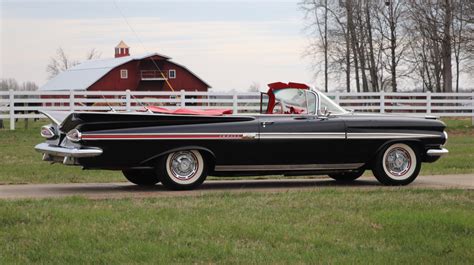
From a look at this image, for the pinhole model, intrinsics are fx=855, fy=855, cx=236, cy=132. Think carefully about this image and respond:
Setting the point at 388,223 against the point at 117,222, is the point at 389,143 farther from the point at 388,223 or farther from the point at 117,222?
the point at 117,222

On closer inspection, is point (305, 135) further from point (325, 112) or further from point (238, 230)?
point (238, 230)

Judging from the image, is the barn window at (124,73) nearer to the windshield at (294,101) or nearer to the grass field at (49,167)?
the grass field at (49,167)

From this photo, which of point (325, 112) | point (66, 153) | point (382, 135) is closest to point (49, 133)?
point (66, 153)

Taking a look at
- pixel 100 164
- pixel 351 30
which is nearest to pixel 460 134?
pixel 100 164

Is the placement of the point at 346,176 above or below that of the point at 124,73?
below

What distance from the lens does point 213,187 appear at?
12.0 meters

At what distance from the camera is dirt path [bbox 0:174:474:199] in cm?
1091

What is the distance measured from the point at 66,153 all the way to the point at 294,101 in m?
3.41

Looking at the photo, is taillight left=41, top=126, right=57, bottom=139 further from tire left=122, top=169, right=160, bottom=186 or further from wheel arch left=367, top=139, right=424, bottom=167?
wheel arch left=367, top=139, right=424, bottom=167

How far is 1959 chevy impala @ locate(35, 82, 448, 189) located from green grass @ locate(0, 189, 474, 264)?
1.03 meters

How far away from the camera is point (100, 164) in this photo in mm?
10703

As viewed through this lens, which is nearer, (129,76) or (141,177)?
(141,177)

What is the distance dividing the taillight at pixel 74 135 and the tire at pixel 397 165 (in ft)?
13.8

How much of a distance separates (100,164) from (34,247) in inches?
138
